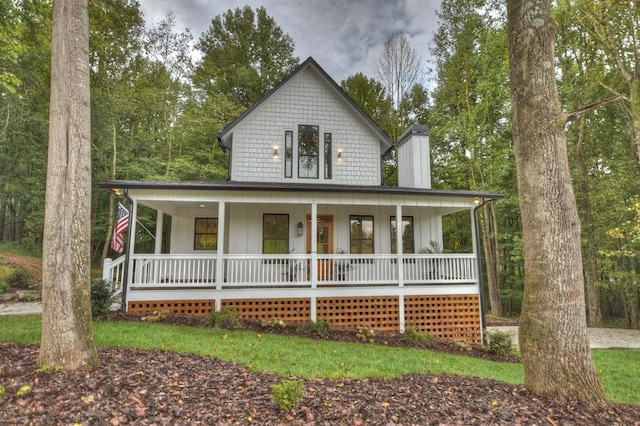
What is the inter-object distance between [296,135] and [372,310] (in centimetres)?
635

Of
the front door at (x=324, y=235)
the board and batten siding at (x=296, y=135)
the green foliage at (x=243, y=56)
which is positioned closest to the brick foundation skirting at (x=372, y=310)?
the front door at (x=324, y=235)

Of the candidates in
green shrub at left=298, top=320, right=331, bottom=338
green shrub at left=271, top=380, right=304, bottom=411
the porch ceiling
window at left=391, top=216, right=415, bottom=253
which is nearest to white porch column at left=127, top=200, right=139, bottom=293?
the porch ceiling

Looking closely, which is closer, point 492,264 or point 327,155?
point 327,155

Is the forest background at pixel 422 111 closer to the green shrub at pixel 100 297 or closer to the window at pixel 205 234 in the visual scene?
the window at pixel 205 234

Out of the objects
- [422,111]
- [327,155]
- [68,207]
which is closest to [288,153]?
[327,155]

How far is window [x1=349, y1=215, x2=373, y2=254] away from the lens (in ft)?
36.0

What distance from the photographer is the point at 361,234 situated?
11.0m

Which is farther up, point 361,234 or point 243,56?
point 243,56

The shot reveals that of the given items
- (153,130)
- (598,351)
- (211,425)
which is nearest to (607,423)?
(211,425)

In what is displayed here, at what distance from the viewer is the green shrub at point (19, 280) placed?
13203 mm

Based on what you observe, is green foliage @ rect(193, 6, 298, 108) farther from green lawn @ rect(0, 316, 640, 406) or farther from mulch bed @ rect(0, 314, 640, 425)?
mulch bed @ rect(0, 314, 640, 425)

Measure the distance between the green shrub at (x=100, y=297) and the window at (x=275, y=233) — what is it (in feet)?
14.4

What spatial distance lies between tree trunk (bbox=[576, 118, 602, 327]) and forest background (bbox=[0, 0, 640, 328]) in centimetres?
5

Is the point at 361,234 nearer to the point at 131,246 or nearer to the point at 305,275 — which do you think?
the point at 305,275
